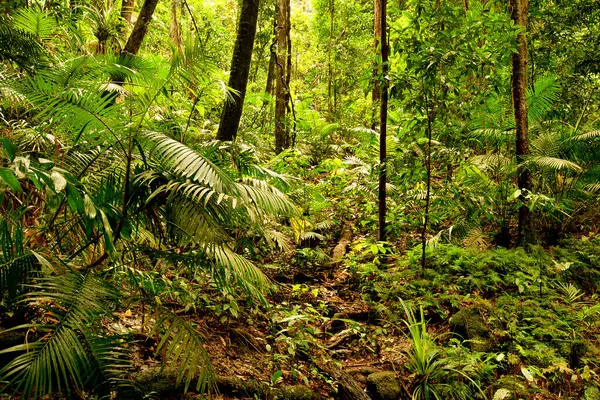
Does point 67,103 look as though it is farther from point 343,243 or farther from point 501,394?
point 343,243

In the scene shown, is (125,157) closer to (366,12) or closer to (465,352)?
(465,352)

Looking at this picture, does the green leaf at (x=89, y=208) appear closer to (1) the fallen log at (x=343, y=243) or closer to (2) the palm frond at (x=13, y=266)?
(2) the palm frond at (x=13, y=266)

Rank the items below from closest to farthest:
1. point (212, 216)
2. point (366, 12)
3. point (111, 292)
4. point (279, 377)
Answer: point (111, 292)
point (212, 216)
point (279, 377)
point (366, 12)

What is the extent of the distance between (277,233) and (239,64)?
7.02 ft

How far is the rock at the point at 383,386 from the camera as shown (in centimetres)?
325

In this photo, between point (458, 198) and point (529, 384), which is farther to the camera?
point (458, 198)

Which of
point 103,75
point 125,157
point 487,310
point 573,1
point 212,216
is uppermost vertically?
point 573,1

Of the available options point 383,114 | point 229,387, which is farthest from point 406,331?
point 383,114

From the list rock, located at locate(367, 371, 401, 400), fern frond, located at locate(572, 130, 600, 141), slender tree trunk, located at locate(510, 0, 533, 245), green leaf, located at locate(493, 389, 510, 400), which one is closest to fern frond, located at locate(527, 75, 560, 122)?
fern frond, located at locate(572, 130, 600, 141)

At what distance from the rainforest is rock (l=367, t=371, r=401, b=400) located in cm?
2

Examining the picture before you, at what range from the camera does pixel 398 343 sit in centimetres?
414

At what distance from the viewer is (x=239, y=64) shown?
15.8ft

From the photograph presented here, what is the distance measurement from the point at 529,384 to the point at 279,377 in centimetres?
196

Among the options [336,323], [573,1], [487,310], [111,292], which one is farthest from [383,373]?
[573,1]
